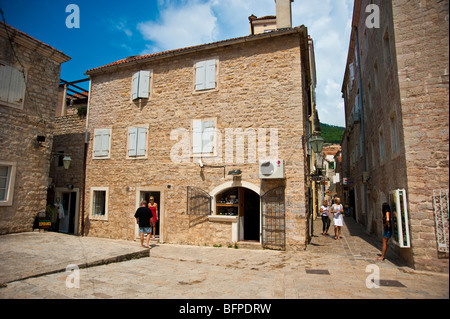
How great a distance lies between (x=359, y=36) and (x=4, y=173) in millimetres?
16525

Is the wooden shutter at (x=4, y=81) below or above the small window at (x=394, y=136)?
above

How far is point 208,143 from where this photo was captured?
1015cm

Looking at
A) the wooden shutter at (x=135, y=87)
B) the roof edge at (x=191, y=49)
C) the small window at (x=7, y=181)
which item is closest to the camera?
the roof edge at (x=191, y=49)

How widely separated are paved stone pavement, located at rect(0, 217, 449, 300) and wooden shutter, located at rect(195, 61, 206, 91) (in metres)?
5.83

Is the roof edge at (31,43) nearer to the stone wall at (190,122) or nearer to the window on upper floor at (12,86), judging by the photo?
the window on upper floor at (12,86)

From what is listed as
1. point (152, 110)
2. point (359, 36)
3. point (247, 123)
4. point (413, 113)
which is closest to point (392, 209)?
point (413, 113)

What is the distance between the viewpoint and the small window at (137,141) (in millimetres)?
11234

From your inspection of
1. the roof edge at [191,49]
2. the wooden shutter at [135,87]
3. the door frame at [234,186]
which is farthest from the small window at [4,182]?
the door frame at [234,186]

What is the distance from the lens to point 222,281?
561 cm

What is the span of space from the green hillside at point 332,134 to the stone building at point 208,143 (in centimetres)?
5770

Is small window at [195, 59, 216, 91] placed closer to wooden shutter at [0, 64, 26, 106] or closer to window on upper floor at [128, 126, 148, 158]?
window on upper floor at [128, 126, 148, 158]

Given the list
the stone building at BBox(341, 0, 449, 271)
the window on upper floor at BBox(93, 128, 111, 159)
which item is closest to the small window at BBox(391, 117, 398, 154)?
the stone building at BBox(341, 0, 449, 271)

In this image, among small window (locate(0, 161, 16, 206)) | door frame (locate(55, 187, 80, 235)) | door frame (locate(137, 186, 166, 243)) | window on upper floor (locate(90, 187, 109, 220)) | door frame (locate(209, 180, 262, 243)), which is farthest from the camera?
door frame (locate(55, 187, 80, 235))

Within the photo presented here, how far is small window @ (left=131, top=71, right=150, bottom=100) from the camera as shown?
11453mm
